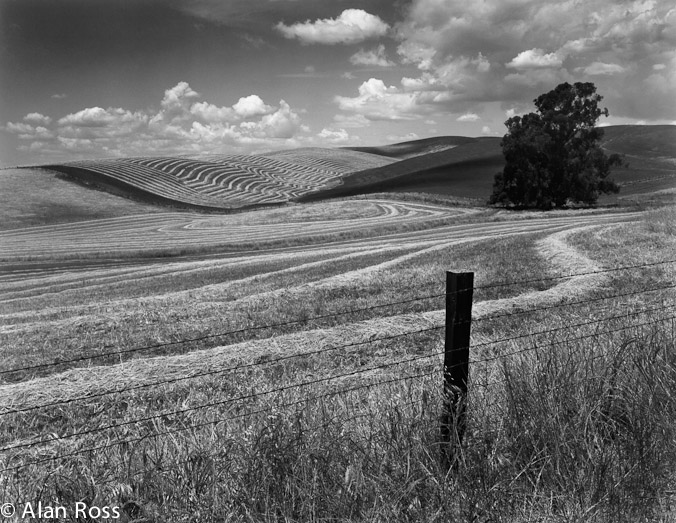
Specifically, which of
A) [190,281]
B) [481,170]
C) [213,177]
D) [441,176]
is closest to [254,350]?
[190,281]

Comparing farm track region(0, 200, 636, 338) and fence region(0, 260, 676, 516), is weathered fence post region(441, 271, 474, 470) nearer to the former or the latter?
fence region(0, 260, 676, 516)

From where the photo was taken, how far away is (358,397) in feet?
23.0

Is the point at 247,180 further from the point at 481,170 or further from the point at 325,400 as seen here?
the point at 325,400

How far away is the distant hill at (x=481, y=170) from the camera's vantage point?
9789 centimetres

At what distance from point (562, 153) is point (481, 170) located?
5311 cm

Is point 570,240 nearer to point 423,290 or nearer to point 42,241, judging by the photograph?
point 423,290

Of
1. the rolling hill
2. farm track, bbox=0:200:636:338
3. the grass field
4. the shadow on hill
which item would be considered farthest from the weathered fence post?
the shadow on hill

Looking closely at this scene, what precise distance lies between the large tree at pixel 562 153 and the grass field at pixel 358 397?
47158 mm

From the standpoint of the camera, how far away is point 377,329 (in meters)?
12.6

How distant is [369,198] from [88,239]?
4136 centimetres

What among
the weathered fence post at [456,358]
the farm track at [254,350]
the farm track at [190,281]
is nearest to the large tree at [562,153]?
the farm track at [190,281]

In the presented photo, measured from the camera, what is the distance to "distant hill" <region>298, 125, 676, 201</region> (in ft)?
321

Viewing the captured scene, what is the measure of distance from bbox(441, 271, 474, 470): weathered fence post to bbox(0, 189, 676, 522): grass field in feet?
0.43

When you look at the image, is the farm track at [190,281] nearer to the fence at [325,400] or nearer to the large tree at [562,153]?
the fence at [325,400]
